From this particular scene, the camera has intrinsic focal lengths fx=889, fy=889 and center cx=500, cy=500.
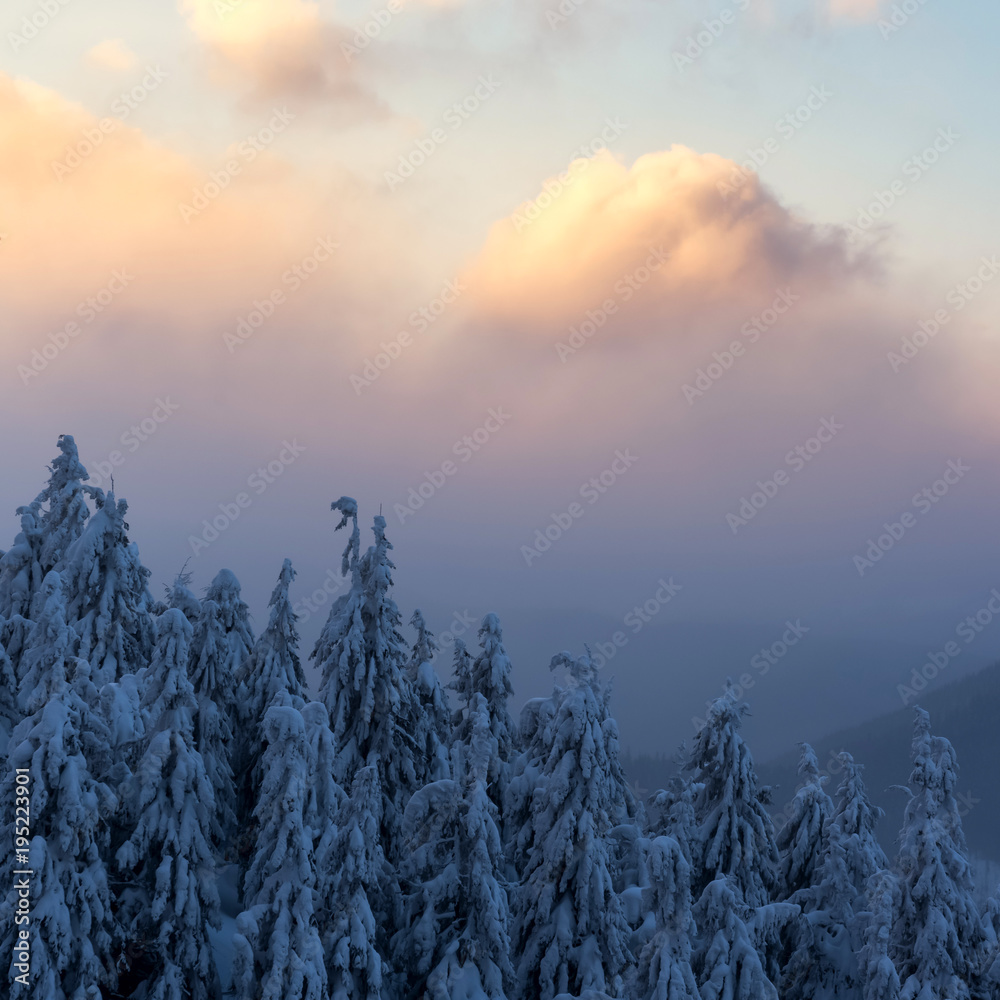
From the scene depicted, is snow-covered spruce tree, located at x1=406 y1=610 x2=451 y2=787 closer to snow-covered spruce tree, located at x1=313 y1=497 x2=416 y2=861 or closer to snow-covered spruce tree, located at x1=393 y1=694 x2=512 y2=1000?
snow-covered spruce tree, located at x1=313 y1=497 x2=416 y2=861

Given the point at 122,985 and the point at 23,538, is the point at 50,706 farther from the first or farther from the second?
the point at 23,538

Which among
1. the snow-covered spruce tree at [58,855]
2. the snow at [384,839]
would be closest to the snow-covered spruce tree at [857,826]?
the snow at [384,839]

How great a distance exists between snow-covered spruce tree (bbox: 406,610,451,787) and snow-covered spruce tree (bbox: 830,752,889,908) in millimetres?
13506

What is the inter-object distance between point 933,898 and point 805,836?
7.25m

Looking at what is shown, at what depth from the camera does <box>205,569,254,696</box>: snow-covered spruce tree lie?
28375 mm

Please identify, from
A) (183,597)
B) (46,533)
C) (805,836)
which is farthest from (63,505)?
(805,836)

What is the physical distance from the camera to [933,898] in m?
23.4

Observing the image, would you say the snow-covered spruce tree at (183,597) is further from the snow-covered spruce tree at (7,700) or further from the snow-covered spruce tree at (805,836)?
the snow-covered spruce tree at (805,836)

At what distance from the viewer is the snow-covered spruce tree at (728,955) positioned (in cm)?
2052

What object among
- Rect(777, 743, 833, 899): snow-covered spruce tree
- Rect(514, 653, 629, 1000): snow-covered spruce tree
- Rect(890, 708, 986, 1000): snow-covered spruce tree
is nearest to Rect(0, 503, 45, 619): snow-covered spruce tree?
Rect(514, 653, 629, 1000): snow-covered spruce tree

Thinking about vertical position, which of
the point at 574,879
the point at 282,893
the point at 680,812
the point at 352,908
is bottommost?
the point at 680,812

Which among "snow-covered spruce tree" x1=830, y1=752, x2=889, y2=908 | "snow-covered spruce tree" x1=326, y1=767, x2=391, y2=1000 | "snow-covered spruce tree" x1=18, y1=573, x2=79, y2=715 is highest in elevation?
"snow-covered spruce tree" x1=18, y1=573, x2=79, y2=715

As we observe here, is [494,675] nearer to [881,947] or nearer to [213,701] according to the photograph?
[213,701]

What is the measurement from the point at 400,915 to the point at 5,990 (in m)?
8.70
